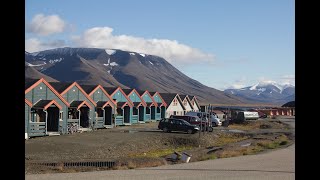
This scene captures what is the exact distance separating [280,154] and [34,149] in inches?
598

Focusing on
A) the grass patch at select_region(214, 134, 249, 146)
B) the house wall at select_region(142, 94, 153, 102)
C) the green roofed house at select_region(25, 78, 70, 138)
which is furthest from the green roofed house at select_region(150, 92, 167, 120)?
the green roofed house at select_region(25, 78, 70, 138)

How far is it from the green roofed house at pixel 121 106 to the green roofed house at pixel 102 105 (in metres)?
2.33

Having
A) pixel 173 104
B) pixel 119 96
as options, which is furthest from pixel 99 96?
pixel 173 104

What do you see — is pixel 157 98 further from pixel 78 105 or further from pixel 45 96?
pixel 45 96

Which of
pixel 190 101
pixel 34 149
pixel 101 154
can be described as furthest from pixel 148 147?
pixel 190 101

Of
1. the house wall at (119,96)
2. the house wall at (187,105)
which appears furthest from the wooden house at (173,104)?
the house wall at (119,96)

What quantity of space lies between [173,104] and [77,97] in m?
33.7

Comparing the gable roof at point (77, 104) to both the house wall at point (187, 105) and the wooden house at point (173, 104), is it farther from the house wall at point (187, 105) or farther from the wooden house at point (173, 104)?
the house wall at point (187, 105)

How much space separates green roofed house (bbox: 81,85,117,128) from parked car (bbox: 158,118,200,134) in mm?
6996

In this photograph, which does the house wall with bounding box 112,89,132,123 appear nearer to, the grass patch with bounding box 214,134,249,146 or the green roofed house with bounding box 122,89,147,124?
the green roofed house with bounding box 122,89,147,124

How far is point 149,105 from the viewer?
213ft

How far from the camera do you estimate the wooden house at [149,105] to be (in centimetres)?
6488
